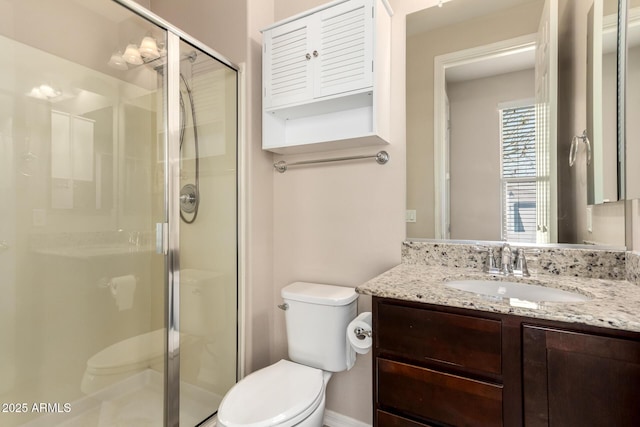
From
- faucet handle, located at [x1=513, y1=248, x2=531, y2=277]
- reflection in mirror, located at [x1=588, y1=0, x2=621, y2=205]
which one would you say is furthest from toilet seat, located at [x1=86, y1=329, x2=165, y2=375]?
reflection in mirror, located at [x1=588, y1=0, x2=621, y2=205]

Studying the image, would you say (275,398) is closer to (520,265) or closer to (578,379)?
(578,379)

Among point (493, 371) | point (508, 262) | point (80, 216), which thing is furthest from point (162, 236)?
point (508, 262)

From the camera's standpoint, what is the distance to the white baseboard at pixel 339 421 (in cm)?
162

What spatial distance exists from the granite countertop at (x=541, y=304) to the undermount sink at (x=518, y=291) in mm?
18

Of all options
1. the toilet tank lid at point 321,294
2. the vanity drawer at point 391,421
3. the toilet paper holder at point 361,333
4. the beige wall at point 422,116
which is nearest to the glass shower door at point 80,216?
the toilet tank lid at point 321,294

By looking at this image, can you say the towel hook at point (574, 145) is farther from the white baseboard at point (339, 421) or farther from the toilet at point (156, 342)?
the toilet at point (156, 342)

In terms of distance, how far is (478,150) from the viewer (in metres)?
1.41

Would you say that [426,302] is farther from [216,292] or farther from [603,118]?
[216,292]

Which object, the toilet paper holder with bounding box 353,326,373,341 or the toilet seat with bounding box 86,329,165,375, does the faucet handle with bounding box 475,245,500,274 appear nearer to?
the toilet paper holder with bounding box 353,326,373,341

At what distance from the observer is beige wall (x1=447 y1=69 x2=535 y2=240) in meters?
1.35

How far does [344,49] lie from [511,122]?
0.82m

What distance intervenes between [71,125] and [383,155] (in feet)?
5.03

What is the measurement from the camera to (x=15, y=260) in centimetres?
141

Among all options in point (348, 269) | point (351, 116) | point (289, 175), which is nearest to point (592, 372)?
point (348, 269)
